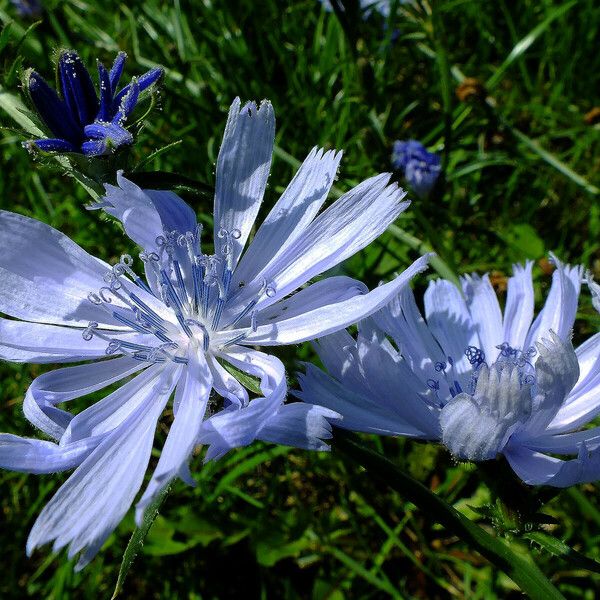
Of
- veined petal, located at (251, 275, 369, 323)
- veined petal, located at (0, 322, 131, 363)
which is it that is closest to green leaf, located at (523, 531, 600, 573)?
veined petal, located at (251, 275, 369, 323)

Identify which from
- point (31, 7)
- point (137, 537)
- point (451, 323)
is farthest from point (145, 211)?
point (31, 7)

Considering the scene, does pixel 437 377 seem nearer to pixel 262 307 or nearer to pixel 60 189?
pixel 262 307

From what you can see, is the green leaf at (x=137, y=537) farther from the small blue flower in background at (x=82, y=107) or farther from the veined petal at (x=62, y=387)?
the small blue flower in background at (x=82, y=107)

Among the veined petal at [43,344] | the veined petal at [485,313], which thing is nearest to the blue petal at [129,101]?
the veined petal at [43,344]

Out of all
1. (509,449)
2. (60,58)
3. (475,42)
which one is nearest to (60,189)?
(60,58)

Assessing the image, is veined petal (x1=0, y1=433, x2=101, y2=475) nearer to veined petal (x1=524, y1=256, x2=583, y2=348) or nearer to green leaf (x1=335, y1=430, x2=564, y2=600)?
green leaf (x1=335, y1=430, x2=564, y2=600)

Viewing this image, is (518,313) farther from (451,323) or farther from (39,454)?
(39,454)
